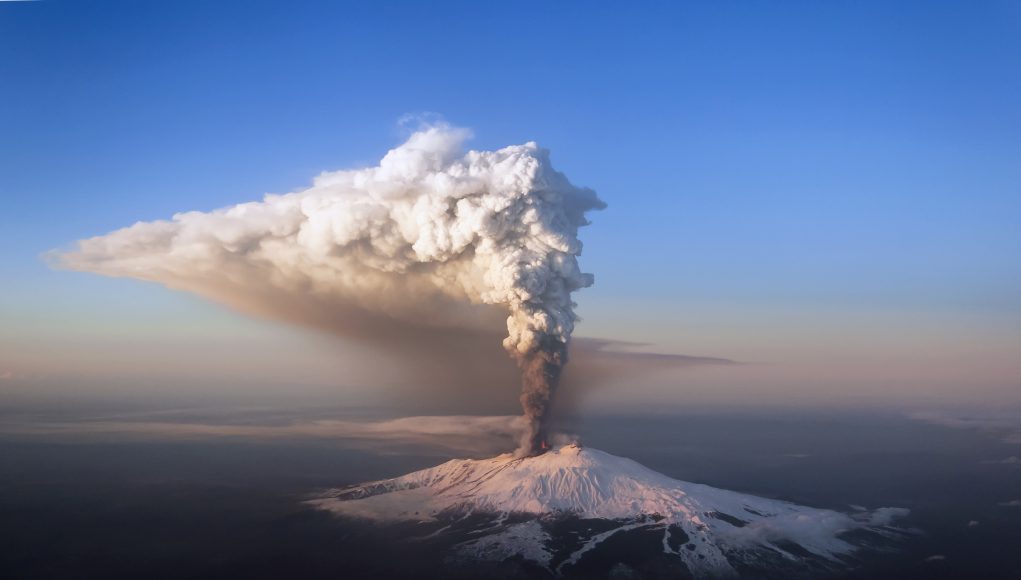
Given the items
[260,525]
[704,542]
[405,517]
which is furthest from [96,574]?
[704,542]

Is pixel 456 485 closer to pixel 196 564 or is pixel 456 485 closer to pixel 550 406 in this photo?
pixel 550 406

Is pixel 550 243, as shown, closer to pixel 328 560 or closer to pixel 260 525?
pixel 328 560

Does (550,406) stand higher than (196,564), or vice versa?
(550,406)

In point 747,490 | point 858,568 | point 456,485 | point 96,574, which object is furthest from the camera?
point 747,490

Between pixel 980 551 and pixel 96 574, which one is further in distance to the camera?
pixel 980 551

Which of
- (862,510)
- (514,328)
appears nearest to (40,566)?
(514,328)

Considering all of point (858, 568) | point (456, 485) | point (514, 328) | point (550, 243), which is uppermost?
point (550, 243)

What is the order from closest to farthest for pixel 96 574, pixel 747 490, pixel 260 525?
pixel 96 574
pixel 260 525
pixel 747 490
